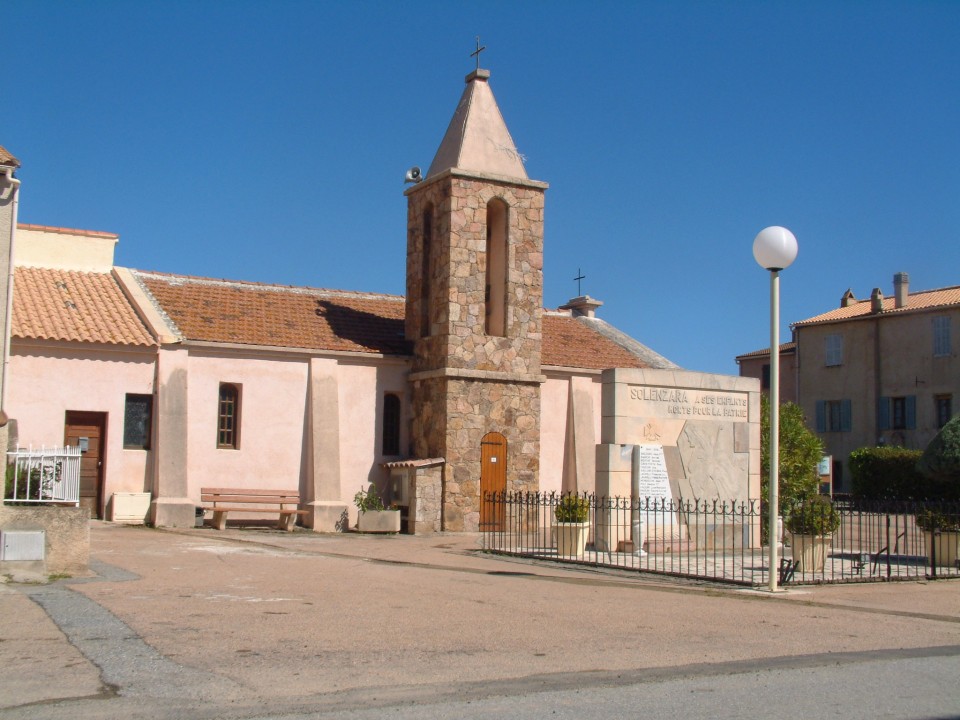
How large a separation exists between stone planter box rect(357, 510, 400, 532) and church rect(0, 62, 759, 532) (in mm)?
511

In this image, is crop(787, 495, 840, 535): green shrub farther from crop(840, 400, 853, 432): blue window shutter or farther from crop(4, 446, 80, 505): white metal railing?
crop(840, 400, 853, 432): blue window shutter

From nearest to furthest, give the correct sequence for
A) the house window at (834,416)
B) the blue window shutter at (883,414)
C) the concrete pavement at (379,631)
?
the concrete pavement at (379,631) → the blue window shutter at (883,414) → the house window at (834,416)

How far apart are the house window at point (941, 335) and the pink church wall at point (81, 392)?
31713 millimetres

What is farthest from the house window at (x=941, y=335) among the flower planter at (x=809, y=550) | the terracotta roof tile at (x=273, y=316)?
the flower planter at (x=809, y=550)

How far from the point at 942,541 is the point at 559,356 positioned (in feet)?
44.4

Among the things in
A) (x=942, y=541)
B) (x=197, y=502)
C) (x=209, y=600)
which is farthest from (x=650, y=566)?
(x=197, y=502)

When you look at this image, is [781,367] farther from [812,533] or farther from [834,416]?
[812,533]

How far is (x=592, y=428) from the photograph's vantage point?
28.9 m

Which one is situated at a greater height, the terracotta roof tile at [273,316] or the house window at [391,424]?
the terracotta roof tile at [273,316]

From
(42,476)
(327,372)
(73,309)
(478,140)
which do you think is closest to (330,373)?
(327,372)

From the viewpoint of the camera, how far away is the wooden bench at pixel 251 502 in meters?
24.1

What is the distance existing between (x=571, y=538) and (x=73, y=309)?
13.0 meters

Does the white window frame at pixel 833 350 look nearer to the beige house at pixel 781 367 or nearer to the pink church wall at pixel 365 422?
the beige house at pixel 781 367

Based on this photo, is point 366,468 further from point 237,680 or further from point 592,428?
point 237,680
